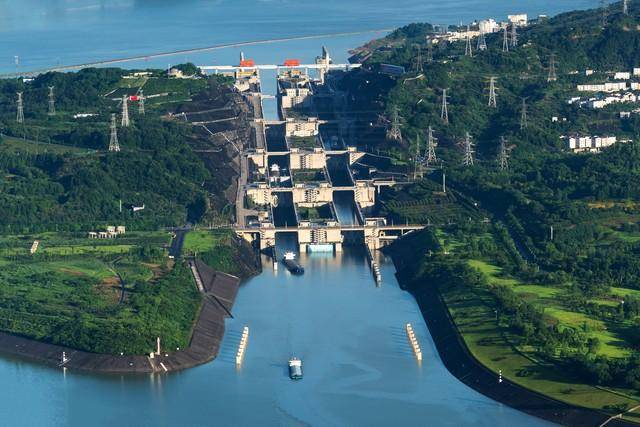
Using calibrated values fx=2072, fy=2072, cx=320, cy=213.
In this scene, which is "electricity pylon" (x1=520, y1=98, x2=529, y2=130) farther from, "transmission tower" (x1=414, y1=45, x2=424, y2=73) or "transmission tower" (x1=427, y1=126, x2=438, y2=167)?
"transmission tower" (x1=414, y1=45, x2=424, y2=73)

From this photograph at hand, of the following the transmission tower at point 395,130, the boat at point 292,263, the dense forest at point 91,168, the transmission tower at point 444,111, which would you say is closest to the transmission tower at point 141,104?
the dense forest at point 91,168

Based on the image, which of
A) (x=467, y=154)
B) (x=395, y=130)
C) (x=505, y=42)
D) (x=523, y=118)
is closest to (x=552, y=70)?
(x=505, y=42)

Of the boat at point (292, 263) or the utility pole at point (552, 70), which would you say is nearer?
the boat at point (292, 263)

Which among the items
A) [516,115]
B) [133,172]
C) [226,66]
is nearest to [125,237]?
[133,172]

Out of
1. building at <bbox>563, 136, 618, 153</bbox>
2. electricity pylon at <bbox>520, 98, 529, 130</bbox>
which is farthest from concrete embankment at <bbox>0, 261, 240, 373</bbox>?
electricity pylon at <bbox>520, 98, 529, 130</bbox>

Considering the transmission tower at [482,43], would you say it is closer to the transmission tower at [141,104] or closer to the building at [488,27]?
the building at [488,27]
